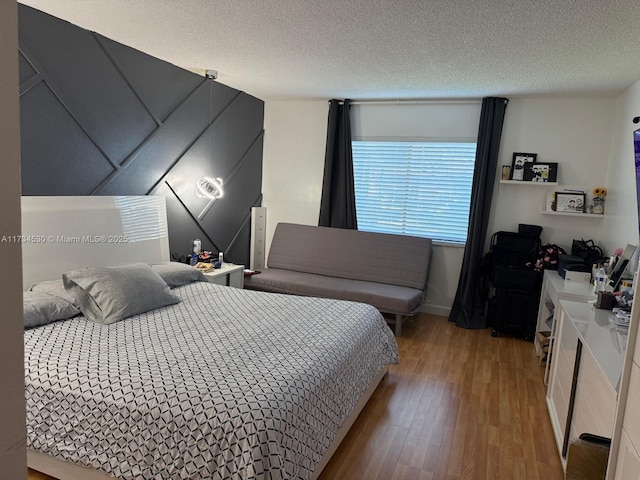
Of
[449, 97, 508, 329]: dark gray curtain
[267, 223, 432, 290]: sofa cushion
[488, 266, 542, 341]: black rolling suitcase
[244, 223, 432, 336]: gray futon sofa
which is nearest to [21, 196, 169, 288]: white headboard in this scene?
[244, 223, 432, 336]: gray futon sofa

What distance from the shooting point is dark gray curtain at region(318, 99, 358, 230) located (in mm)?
5164

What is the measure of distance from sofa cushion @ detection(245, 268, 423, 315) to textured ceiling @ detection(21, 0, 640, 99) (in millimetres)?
1955

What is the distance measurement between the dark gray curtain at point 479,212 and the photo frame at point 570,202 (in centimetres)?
64

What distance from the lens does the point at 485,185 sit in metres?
4.64

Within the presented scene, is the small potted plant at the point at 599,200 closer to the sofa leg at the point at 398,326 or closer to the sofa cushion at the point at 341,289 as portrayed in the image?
the sofa cushion at the point at 341,289

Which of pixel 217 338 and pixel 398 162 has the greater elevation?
pixel 398 162

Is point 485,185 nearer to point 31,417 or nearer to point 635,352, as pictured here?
point 635,352

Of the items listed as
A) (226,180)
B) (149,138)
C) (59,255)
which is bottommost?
(59,255)

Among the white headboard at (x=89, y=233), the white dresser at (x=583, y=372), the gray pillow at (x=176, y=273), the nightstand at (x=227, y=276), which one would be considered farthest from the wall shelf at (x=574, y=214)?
the white headboard at (x=89, y=233)

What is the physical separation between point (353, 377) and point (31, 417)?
61.2 inches

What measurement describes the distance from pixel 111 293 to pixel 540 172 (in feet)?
13.3

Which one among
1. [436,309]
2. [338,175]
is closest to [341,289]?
[436,309]

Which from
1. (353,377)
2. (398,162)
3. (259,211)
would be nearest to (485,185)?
(398,162)

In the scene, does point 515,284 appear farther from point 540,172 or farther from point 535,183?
point 540,172
